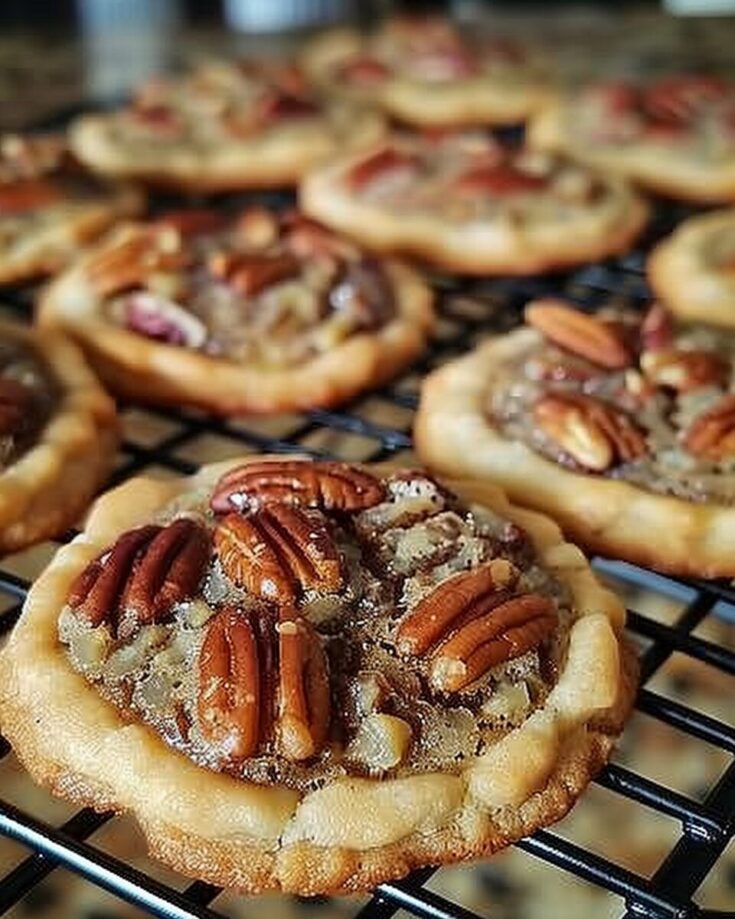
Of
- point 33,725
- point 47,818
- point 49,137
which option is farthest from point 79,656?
point 49,137

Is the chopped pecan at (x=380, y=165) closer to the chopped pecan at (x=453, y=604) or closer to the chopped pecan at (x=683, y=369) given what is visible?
the chopped pecan at (x=683, y=369)

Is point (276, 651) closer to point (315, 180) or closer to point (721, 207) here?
point (315, 180)

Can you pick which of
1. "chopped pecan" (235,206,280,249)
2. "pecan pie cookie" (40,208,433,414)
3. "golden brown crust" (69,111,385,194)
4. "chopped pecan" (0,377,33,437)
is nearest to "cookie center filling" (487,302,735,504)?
"pecan pie cookie" (40,208,433,414)

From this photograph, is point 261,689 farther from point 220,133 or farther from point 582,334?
point 220,133

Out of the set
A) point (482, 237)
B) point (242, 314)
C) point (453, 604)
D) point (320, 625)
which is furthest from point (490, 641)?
point (482, 237)

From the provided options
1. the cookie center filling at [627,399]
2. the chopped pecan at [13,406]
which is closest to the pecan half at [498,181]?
the cookie center filling at [627,399]

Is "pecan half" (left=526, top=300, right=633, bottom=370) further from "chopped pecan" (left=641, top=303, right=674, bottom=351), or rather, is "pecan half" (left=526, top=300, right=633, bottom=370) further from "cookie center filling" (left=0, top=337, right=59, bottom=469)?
"cookie center filling" (left=0, top=337, right=59, bottom=469)
